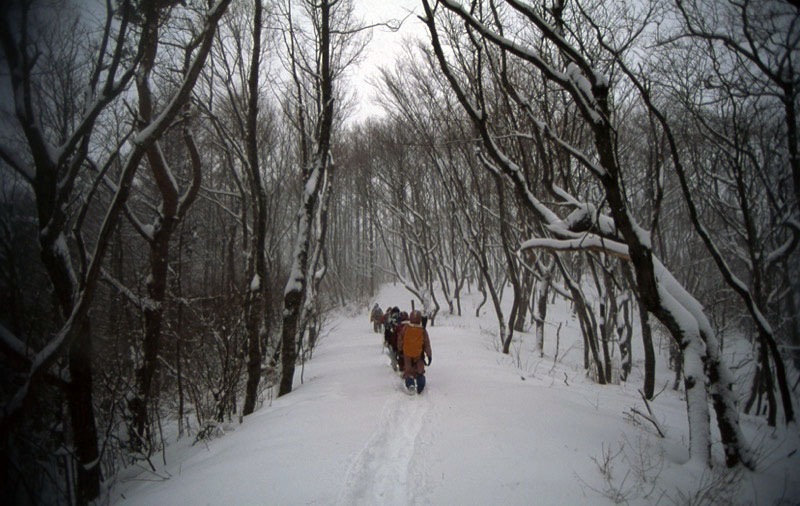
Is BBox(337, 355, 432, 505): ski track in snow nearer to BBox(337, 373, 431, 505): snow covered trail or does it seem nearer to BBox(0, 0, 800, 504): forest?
BBox(337, 373, 431, 505): snow covered trail

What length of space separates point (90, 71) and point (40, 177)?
161 centimetres

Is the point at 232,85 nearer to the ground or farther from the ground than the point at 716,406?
farther from the ground

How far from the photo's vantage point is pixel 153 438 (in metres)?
5.15

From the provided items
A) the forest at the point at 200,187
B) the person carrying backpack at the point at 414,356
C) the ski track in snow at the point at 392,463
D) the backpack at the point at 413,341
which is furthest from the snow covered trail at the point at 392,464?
the forest at the point at 200,187

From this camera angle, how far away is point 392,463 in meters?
3.56

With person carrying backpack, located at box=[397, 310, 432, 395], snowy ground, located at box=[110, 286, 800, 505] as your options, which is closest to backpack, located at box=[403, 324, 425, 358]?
person carrying backpack, located at box=[397, 310, 432, 395]

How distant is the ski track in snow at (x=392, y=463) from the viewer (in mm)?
2998

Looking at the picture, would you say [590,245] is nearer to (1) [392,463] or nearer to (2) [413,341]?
(1) [392,463]

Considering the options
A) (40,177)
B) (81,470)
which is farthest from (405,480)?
(40,177)

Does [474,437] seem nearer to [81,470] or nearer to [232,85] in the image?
[81,470]

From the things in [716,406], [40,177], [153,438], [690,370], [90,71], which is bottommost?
[153,438]

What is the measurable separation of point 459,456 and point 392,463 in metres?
0.70

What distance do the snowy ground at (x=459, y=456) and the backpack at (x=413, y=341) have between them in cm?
74

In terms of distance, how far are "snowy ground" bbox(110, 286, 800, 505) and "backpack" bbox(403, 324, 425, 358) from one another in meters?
0.74
